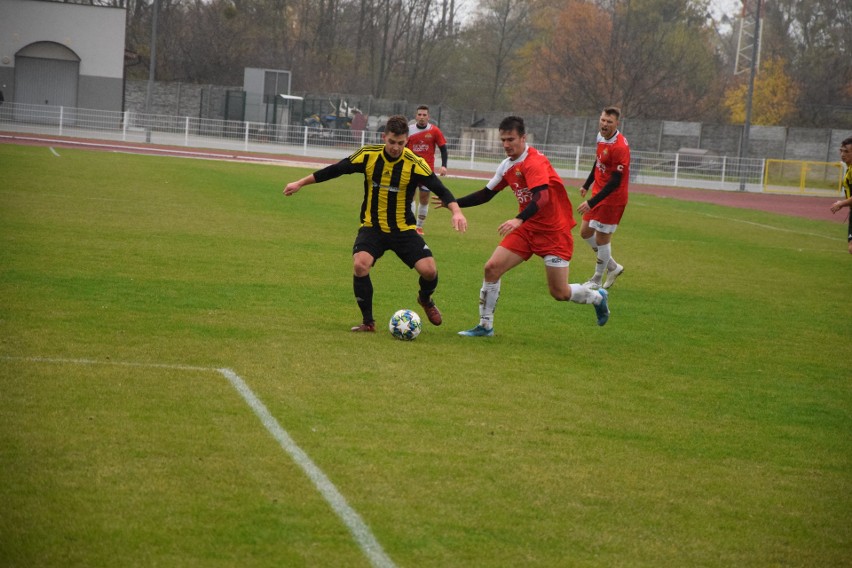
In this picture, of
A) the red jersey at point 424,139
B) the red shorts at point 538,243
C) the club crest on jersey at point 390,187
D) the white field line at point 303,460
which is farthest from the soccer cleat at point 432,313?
the red jersey at point 424,139

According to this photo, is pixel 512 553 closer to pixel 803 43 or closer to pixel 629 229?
pixel 629 229

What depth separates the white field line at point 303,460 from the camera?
4176mm

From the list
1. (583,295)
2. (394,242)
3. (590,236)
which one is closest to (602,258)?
(590,236)

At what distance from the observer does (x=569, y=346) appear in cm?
889

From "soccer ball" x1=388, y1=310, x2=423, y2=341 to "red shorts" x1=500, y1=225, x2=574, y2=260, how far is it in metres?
1.24

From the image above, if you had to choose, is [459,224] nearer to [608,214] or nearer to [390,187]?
[390,187]

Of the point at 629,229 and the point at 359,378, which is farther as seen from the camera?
the point at 629,229

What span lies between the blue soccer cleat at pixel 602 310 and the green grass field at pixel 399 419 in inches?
10.4

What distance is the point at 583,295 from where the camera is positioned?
9.50 m

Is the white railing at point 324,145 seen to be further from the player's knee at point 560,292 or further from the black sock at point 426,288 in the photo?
the black sock at point 426,288

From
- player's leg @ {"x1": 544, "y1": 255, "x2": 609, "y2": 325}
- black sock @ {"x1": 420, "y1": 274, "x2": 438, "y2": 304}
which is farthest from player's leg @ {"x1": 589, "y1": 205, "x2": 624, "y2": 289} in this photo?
black sock @ {"x1": 420, "y1": 274, "x2": 438, "y2": 304}

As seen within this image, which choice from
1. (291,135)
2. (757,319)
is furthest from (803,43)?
(757,319)

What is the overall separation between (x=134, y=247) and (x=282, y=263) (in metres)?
1.95

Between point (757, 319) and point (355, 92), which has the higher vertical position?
point (355, 92)
